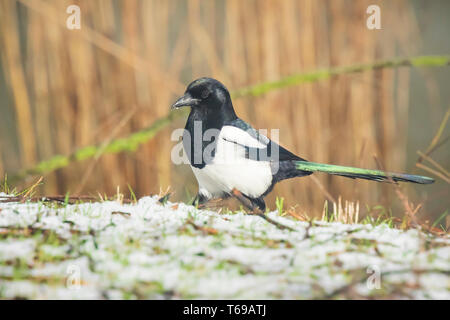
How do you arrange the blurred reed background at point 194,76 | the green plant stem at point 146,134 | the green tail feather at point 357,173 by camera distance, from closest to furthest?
the green tail feather at point 357,173
the green plant stem at point 146,134
the blurred reed background at point 194,76

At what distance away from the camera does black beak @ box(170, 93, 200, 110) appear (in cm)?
167

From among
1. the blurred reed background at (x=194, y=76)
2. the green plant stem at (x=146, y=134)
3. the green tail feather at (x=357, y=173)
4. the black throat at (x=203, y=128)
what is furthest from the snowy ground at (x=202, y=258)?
the blurred reed background at (x=194, y=76)

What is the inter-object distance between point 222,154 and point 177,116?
40cm

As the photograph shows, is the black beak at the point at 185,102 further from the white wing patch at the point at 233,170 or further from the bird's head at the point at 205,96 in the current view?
the white wing patch at the point at 233,170

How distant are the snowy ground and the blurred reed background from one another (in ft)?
3.99

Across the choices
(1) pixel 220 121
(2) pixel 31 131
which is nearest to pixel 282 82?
(1) pixel 220 121

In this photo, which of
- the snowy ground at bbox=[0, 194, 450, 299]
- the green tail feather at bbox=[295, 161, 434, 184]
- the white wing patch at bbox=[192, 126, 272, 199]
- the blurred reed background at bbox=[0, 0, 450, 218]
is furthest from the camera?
the blurred reed background at bbox=[0, 0, 450, 218]

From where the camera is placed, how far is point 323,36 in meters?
2.36

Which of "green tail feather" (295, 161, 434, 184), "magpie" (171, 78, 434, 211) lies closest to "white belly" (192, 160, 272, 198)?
"magpie" (171, 78, 434, 211)

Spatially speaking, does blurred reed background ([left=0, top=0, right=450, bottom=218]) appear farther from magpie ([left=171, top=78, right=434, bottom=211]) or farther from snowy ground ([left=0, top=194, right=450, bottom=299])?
snowy ground ([left=0, top=194, right=450, bottom=299])

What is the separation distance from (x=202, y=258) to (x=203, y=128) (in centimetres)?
Result: 81

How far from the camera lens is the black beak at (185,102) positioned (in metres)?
1.67

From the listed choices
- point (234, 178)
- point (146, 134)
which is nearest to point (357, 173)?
point (234, 178)
